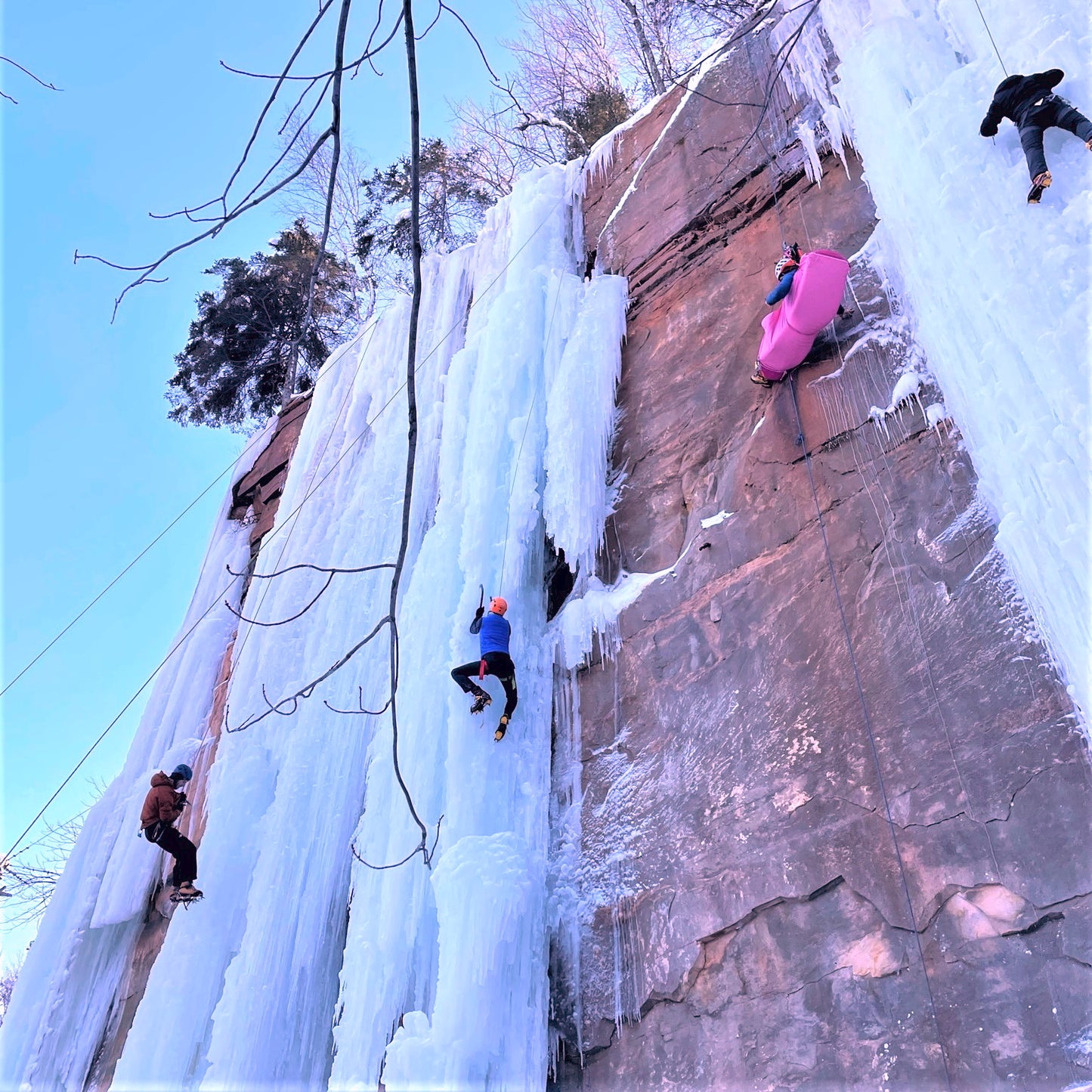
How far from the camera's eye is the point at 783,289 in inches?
169

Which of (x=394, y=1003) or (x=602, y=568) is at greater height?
(x=602, y=568)

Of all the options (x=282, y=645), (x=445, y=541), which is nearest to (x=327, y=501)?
(x=282, y=645)

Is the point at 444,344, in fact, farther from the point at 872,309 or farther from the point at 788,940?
the point at 788,940

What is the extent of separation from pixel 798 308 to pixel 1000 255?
3.05ft

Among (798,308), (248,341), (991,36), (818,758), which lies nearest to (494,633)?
(818,758)

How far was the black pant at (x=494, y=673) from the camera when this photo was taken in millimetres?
4391

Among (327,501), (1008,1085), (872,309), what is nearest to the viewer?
(1008,1085)

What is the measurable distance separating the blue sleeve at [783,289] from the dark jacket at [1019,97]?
38.1 inches

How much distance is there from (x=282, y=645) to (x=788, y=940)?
4.22 metres

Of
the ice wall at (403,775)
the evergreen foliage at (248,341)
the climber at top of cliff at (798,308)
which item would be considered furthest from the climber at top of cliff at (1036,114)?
the evergreen foliage at (248,341)

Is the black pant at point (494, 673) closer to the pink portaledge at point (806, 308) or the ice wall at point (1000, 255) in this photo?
the pink portaledge at point (806, 308)

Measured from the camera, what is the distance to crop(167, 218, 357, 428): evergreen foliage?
12461 millimetres

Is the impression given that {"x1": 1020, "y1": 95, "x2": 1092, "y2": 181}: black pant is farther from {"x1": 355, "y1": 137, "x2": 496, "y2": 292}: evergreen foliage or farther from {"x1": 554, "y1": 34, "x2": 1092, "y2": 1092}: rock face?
{"x1": 355, "y1": 137, "x2": 496, "y2": 292}: evergreen foliage

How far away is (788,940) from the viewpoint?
130 inches
